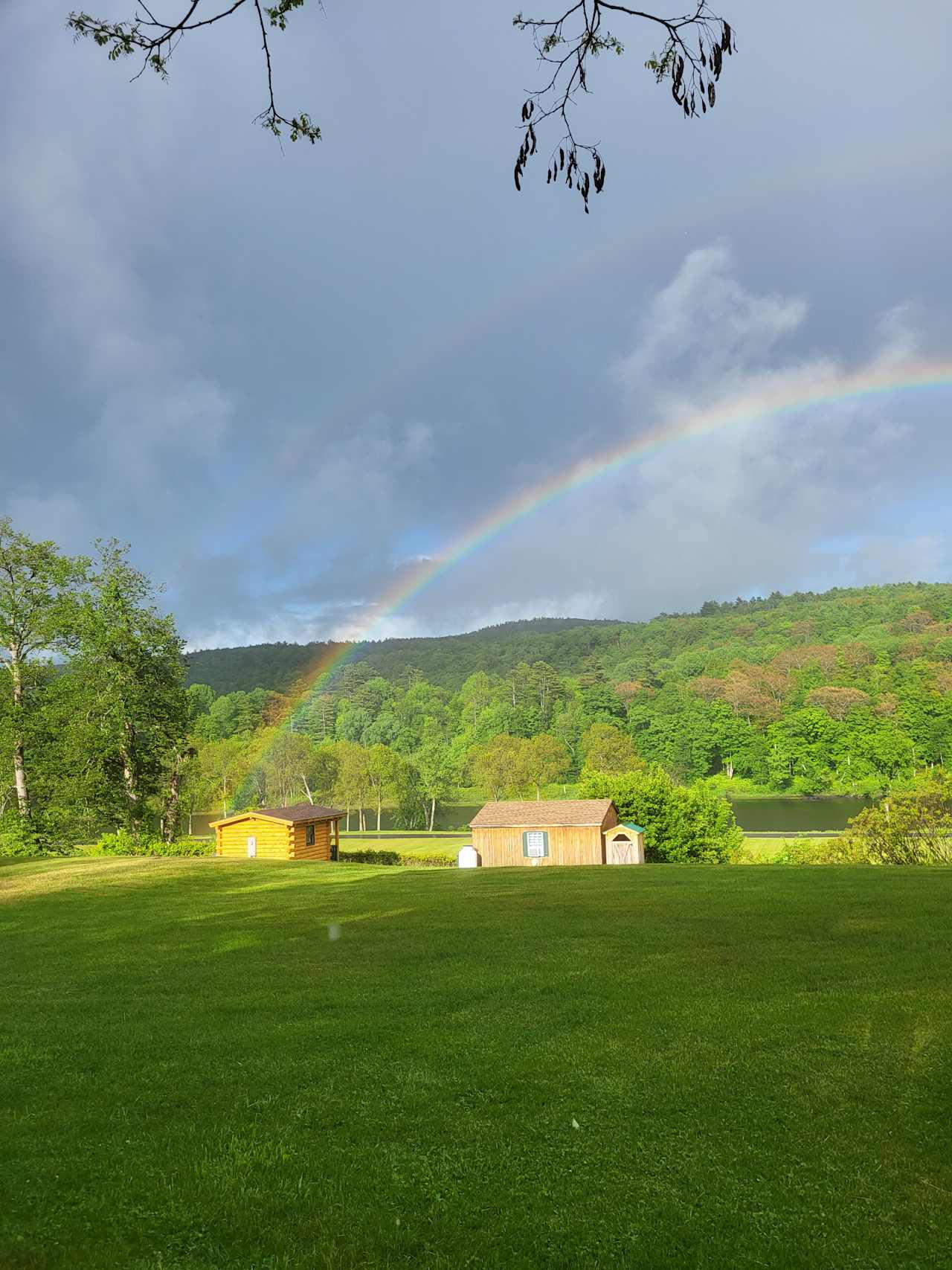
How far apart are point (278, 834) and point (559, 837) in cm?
1288

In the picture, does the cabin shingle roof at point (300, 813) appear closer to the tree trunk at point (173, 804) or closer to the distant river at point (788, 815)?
the tree trunk at point (173, 804)

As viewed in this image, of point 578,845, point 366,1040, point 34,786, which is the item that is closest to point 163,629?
point 34,786

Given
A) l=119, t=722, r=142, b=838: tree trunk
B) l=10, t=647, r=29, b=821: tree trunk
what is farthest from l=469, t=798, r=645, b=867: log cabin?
l=10, t=647, r=29, b=821: tree trunk

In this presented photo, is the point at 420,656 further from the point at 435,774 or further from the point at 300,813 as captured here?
the point at 300,813

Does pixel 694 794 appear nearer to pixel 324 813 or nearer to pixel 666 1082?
pixel 324 813

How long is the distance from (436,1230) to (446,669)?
13816 centimetres

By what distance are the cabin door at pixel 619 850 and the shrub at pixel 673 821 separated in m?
5.70

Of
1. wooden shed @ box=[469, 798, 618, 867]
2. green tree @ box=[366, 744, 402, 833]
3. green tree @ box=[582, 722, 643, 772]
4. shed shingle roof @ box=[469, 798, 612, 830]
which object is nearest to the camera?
wooden shed @ box=[469, 798, 618, 867]

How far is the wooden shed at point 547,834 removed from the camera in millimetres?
36125

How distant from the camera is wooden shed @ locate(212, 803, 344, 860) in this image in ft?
116

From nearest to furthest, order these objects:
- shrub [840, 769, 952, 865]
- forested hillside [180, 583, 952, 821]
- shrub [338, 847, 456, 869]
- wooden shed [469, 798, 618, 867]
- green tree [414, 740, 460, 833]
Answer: shrub [840, 769, 952, 865] → wooden shed [469, 798, 618, 867] → shrub [338, 847, 456, 869] → forested hillside [180, 583, 952, 821] → green tree [414, 740, 460, 833]

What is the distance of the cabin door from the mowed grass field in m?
25.4

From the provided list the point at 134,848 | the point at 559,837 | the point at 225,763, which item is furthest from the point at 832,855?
the point at 225,763

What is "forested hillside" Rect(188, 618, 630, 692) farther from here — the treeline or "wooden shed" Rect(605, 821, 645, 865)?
"wooden shed" Rect(605, 821, 645, 865)
